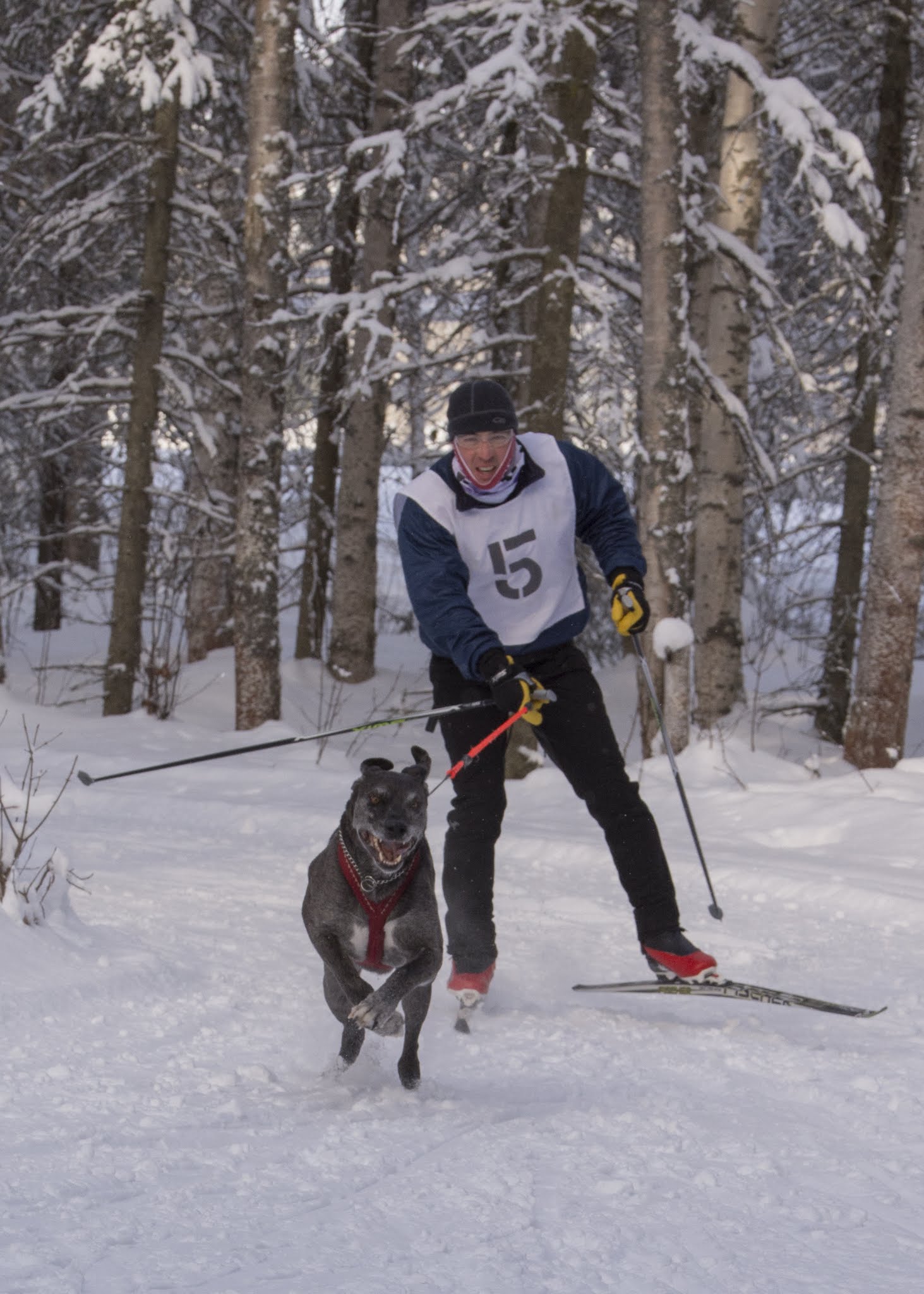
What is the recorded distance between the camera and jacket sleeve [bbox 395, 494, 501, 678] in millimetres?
4418

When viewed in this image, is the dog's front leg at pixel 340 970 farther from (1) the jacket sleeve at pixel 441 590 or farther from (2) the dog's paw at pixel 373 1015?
(1) the jacket sleeve at pixel 441 590

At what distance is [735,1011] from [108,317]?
9228 mm

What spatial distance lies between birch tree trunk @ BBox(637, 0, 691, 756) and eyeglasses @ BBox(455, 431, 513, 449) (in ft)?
15.7

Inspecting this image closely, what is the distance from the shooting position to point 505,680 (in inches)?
171

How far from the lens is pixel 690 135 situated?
13664 millimetres

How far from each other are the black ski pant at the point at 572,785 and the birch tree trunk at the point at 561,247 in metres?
5.61

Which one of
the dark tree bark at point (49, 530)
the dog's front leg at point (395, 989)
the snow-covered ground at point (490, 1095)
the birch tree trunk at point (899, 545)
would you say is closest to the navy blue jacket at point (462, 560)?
the dog's front leg at point (395, 989)

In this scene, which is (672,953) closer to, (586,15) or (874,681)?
(874,681)

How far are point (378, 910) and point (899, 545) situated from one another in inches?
234

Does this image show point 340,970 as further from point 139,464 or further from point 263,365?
point 139,464

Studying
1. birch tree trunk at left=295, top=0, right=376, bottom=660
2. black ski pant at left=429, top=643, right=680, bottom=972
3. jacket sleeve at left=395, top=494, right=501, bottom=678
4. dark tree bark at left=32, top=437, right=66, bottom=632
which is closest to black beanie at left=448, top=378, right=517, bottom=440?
jacket sleeve at left=395, top=494, right=501, bottom=678

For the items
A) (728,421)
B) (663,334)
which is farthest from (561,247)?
(728,421)

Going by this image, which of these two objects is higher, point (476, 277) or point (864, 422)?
point (476, 277)

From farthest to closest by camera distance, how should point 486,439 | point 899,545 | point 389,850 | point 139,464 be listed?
point 139,464 < point 899,545 < point 486,439 < point 389,850
